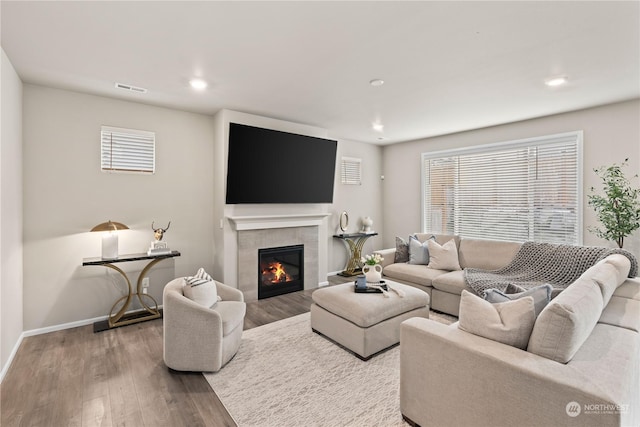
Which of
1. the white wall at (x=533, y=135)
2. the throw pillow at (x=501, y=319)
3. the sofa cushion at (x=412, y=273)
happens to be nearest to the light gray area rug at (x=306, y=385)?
the throw pillow at (x=501, y=319)

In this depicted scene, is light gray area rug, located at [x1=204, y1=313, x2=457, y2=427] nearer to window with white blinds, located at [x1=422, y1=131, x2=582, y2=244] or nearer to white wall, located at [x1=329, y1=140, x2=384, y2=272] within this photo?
white wall, located at [x1=329, y1=140, x2=384, y2=272]

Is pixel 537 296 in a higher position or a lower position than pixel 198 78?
lower

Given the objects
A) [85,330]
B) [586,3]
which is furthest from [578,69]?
[85,330]

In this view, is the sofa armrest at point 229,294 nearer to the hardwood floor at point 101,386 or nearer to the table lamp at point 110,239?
the hardwood floor at point 101,386

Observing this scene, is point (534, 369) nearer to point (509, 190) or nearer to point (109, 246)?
point (109, 246)

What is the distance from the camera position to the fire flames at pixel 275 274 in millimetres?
4582

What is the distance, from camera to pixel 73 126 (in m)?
3.40

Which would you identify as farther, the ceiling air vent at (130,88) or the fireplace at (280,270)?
the fireplace at (280,270)

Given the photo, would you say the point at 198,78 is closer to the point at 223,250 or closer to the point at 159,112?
the point at 159,112

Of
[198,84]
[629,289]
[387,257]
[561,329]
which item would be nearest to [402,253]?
[387,257]

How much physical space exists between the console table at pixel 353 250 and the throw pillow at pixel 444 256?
162cm

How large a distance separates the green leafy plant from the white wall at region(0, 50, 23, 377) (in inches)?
238

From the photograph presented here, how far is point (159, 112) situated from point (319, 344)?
3527 millimetres

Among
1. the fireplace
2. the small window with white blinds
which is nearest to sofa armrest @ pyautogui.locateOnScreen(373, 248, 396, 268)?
the fireplace
